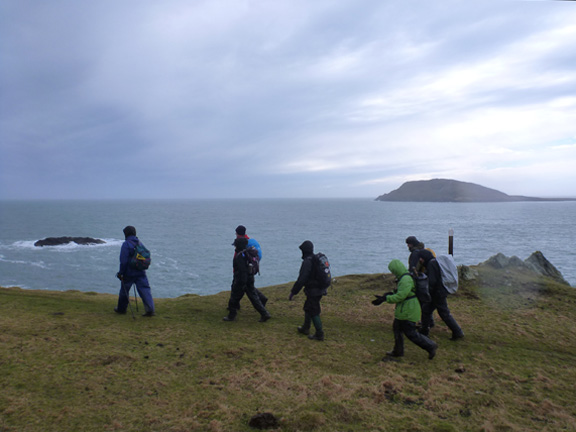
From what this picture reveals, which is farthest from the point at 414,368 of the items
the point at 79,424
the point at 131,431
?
the point at 79,424

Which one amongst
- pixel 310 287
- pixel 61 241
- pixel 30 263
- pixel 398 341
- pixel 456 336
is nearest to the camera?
→ pixel 398 341

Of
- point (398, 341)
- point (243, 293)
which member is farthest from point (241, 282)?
point (398, 341)

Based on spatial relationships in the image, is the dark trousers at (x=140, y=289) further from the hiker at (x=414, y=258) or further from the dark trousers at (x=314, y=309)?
the hiker at (x=414, y=258)

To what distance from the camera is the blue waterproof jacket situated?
9.62 metres

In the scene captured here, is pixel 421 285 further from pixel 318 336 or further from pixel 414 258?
pixel 318 336

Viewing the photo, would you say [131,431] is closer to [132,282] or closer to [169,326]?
[169,326]

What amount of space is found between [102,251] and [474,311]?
206ft

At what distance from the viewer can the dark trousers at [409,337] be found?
7.40 meters

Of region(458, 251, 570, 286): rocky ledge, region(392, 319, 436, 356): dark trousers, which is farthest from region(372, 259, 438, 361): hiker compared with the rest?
region(458, 251, 570, 286): rocky ledge

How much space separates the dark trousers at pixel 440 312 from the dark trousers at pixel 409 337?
4.66ft

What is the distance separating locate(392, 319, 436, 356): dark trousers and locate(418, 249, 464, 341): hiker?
1.43 meters

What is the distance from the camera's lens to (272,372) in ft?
22.3

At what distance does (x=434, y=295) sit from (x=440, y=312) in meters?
0.50

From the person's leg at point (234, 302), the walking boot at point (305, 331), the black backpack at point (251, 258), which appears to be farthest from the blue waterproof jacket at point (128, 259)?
the walking boot at point (305, 331)
